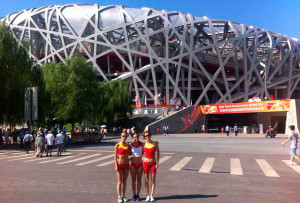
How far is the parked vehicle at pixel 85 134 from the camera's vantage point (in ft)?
92.6

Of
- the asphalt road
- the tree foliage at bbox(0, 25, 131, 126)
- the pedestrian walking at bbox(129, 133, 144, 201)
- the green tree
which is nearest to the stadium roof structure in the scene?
the tree foliage at bbox(0, 25, 131, 126)

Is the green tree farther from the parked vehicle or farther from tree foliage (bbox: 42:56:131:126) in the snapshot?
tree foliage (bbox: 42:56:131:126)

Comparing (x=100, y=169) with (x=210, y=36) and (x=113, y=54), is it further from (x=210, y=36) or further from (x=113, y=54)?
(x=210, y=36)

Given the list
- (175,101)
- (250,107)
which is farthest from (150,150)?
(175,101)

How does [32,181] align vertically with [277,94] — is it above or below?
below

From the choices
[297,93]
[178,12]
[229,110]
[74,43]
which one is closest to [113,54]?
[74,43]

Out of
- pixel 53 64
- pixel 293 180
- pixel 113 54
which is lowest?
pixel 293 180

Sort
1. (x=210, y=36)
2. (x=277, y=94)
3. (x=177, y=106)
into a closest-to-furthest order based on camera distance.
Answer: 1. (x=177, y=106)
2. (x=210, y=36)
3. (x=277, y=94)

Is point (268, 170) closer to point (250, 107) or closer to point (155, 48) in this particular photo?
point (250, 107)

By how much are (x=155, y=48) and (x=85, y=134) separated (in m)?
34.9

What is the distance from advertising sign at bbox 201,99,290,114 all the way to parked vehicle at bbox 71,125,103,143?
22.4 metres

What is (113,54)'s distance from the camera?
60750 mm

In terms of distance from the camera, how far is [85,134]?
28.6 m

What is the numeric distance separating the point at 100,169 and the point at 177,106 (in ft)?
137
